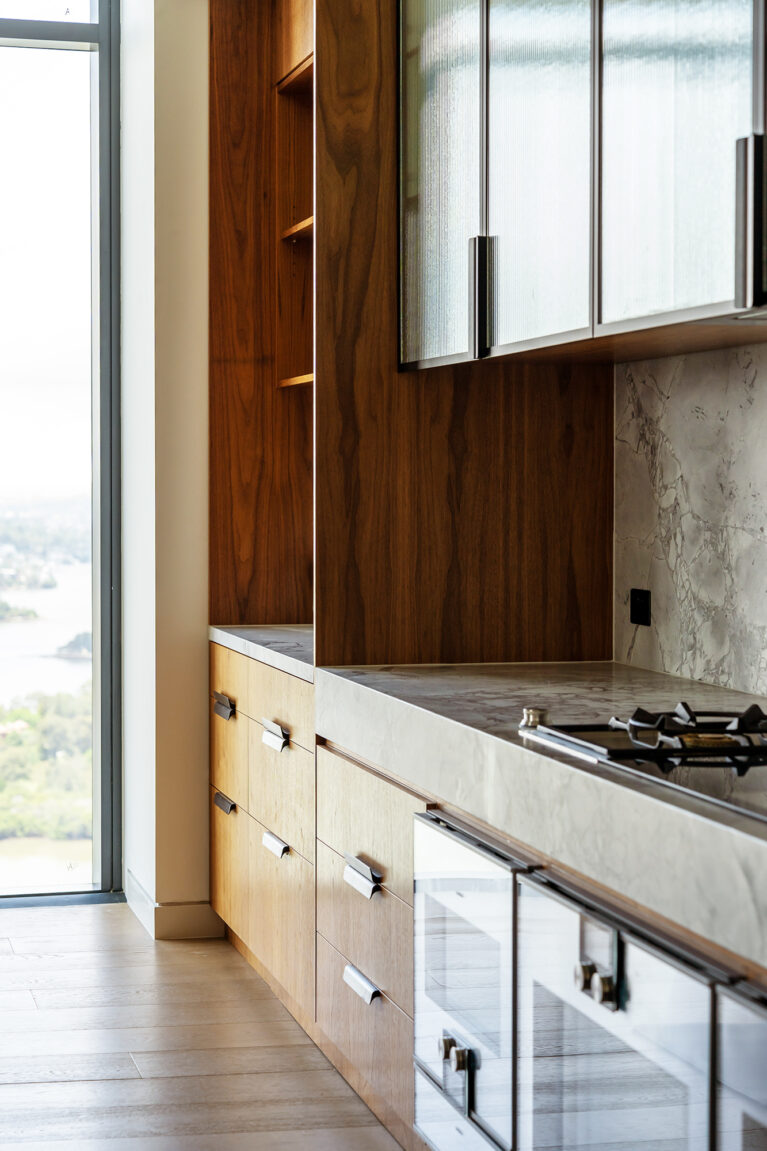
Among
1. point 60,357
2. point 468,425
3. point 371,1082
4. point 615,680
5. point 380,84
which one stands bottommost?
point 371,1082

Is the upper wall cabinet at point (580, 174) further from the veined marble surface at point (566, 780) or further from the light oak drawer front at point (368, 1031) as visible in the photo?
the light oak drawer front at point (368, 1031)

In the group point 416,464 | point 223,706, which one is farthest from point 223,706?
point 416,464

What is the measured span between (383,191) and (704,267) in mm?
1261

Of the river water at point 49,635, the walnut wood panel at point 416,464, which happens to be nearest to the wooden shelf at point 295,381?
the walnut wood panel at point 416,464

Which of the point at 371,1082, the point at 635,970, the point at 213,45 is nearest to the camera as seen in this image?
the point at 635,970

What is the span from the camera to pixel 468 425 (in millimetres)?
2914

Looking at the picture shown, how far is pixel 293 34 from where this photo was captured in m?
3.66

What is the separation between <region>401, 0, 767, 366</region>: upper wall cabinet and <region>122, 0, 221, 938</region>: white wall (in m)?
1.07

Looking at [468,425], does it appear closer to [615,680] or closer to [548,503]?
[548,503]

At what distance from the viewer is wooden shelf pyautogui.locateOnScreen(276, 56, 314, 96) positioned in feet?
11.7

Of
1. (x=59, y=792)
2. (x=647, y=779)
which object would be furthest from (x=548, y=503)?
(x=59, y=792)

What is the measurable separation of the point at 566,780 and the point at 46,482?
292 centimetres

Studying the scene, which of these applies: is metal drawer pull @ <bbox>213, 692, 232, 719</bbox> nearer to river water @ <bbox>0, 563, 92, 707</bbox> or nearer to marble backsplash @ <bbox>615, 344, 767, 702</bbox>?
river water @ <bbox>0, 563, 92, 707</bbox>

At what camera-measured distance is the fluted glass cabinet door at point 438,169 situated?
2.57 m
